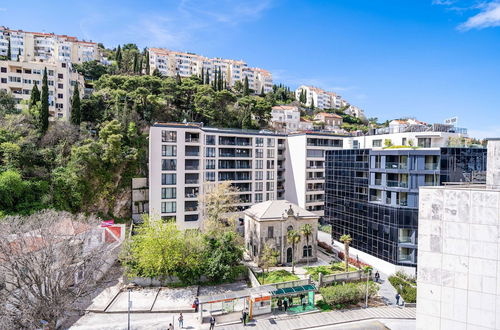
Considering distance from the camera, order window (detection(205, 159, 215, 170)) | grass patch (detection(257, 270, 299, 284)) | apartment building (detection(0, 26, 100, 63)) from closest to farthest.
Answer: grass patch (detection(257, 270, 299, 284))
window (detection(205, 159, 215, 170))
apartment building (detection(0, 26, 100, 63))

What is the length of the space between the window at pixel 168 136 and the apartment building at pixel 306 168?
2512cm

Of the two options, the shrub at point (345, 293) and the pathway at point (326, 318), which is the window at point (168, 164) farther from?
the shrub at point (345, 293)

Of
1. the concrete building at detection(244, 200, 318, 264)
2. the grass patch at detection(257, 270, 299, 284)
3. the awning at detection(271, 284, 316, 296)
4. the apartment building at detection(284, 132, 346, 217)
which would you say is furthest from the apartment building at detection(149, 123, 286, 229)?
the awning at detection(271, 284, 316, 296)

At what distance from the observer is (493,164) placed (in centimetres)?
1468

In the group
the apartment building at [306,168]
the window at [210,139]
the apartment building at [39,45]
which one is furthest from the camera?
the apartment building at [39,45]

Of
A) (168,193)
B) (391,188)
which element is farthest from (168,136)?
(391,188)

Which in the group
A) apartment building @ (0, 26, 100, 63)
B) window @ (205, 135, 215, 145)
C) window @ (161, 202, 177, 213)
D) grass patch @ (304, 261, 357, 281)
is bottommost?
grass patch @ (304, 261, 357, 281)

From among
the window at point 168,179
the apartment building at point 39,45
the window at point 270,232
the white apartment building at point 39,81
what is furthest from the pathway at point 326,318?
the apartment building at point 39,45

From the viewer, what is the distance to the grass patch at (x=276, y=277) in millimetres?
33250

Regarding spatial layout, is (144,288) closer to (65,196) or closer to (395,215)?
(65,196)

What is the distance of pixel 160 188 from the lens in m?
43.2

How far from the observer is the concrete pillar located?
1433cm

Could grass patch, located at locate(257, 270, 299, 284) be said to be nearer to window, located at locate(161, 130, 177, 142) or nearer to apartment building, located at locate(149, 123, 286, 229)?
apartment building, located at locate(149, 123, 286, 229)

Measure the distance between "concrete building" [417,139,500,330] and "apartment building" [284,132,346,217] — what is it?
40.0 metres
